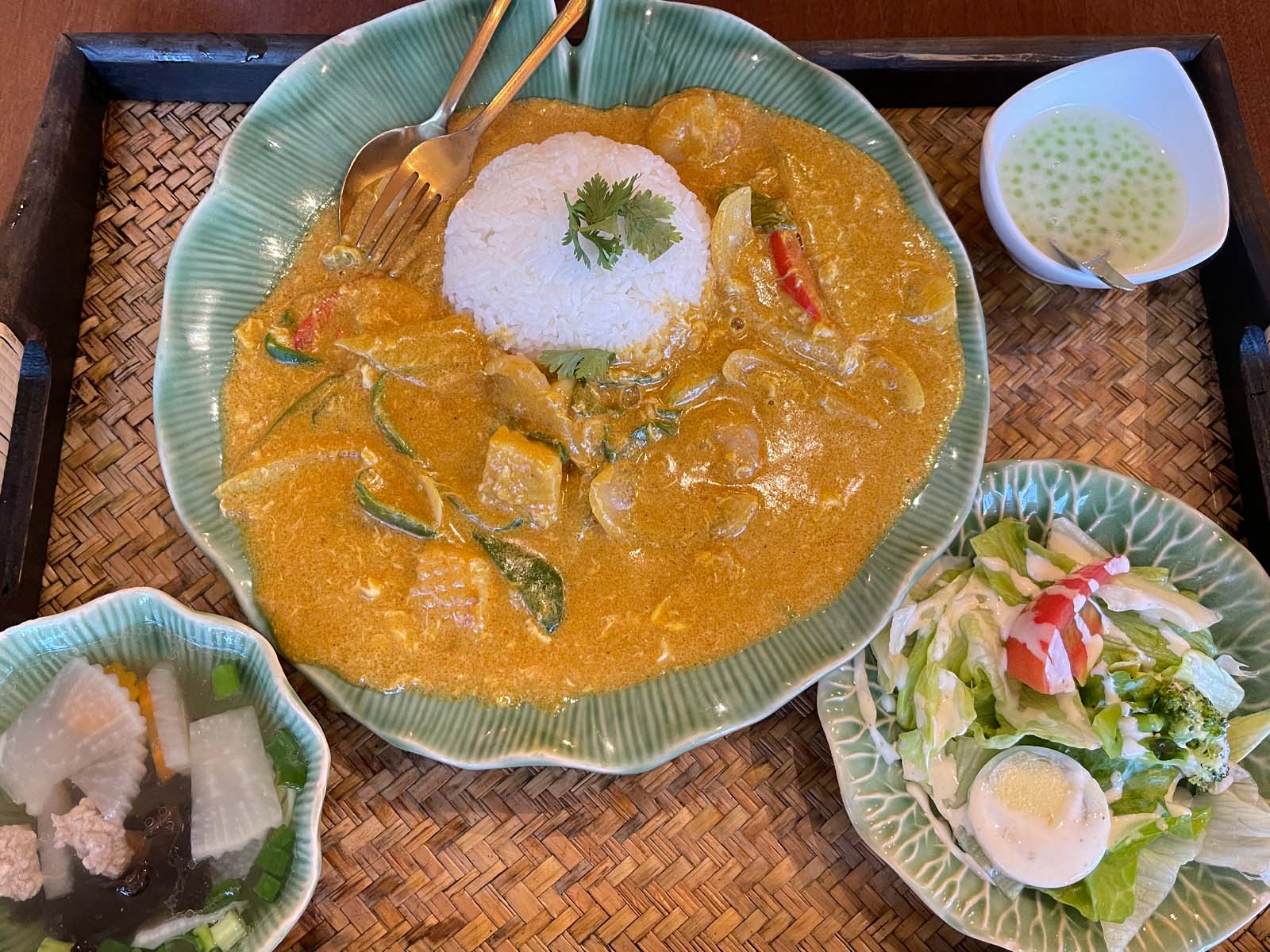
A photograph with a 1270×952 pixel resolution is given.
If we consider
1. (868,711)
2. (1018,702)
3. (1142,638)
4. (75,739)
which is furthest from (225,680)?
(1142,638)

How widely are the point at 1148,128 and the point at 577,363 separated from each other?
1852mm

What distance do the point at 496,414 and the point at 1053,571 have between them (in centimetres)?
158

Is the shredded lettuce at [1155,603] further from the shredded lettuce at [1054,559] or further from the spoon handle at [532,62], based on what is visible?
the spoon handle at [532,62]

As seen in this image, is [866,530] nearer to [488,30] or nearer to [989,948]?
[989,948]

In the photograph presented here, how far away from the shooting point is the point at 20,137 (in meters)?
2.99

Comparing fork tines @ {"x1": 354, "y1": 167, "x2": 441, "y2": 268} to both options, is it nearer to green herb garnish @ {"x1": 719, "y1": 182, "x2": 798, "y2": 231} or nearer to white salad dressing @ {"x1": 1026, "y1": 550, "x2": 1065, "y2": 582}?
green herb garnish @ {"x1": 719, "y1": 182, "x2": 798, "y2": 231}

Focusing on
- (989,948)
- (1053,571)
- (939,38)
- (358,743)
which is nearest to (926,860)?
(989,948)

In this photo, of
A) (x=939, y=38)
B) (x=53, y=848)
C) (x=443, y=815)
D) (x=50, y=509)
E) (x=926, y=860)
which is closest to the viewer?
(x=53, y=848)

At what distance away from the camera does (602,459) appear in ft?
7.98

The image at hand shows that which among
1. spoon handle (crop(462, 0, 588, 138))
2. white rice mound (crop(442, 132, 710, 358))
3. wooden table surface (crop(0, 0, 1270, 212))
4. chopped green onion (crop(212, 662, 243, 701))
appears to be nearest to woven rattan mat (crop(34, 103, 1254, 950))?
chopped green onion (crop(212, 662, 243, 701))

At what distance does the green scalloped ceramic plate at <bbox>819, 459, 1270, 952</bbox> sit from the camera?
2.25m

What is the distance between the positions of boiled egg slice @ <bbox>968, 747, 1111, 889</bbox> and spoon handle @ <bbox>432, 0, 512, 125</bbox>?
236 cm

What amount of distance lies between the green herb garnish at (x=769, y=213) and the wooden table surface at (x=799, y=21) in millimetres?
818

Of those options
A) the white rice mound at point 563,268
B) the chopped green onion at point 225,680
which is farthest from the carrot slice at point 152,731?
the white rice mound at point 563,268
